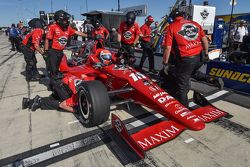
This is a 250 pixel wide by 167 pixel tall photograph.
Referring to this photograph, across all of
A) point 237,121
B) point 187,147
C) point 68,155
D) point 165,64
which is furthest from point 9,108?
point 237,121

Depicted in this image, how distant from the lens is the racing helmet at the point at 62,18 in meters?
4.84

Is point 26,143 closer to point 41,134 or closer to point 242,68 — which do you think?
point 41,134

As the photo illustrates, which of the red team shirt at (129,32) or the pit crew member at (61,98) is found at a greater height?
the red team shirt at (129,32)

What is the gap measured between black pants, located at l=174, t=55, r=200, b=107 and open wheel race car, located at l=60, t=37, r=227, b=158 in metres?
0.30

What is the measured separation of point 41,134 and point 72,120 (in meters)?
0.60

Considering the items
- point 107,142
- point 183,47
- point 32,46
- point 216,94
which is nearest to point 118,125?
point 107,142

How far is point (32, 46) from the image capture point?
6.54 meters

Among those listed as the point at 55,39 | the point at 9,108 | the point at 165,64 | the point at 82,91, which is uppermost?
the point at 55,39

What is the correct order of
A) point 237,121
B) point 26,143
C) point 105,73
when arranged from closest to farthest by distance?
point 26,143 < point 237,121 < point 105,73

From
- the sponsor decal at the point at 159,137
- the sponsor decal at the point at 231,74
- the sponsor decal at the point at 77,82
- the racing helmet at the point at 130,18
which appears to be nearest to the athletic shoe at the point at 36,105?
the sponsor decal at the point at 77,82

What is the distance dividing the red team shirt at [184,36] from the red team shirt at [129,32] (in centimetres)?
293

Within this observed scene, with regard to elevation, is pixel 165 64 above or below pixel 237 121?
above

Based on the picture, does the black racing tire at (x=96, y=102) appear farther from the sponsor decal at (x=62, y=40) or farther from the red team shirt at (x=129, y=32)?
the red team shirt at (x=129, y=32)

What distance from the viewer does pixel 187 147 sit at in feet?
9.32
